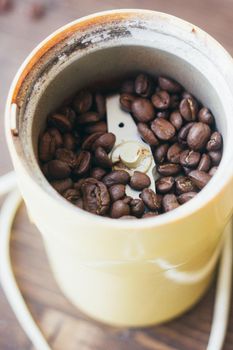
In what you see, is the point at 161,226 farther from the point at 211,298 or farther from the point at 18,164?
the point at 211,298

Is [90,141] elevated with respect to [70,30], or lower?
lower

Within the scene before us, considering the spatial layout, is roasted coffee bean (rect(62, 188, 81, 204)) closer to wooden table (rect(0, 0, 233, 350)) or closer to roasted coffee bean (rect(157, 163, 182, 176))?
roasted coffee bean (rect(157, 163, 182, 176))

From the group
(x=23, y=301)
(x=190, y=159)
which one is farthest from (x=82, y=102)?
(x=23, y=301)

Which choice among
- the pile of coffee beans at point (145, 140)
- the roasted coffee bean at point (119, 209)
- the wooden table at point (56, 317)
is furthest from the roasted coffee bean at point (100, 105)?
the wooden table at point (56, 317)

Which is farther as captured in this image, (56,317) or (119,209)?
(56,317)

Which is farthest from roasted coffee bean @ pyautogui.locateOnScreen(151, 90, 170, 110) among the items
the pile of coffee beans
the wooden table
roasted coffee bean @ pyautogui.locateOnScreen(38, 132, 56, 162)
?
the wooden table

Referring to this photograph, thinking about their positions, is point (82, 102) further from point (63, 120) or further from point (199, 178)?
point (199, 178)

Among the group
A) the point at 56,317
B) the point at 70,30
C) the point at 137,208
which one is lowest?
the point at 56,317
